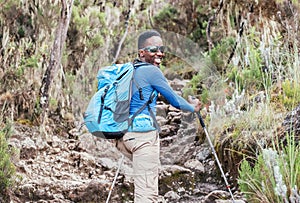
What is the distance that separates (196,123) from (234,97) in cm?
133

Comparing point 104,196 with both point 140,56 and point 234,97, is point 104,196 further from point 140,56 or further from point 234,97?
point 140,56

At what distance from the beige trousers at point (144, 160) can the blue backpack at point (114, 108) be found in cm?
9

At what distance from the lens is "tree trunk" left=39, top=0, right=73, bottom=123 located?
801 cm

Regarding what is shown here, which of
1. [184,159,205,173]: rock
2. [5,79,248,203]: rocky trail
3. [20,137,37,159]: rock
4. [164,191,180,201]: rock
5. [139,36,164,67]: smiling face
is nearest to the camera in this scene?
[139,36,164,67]: smiling face

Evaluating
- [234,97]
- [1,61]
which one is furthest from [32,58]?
[234,97]

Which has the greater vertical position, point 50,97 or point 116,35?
point 116,35

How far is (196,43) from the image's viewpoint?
11180 millimetres

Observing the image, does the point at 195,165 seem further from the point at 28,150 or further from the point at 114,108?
the point at 114,108

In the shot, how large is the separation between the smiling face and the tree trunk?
4.38 m

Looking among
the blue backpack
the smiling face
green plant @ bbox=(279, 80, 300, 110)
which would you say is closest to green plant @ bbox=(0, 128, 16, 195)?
the blue backpack

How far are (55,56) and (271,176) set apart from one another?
4729 mm

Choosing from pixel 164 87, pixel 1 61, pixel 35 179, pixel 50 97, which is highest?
pixel 164 87

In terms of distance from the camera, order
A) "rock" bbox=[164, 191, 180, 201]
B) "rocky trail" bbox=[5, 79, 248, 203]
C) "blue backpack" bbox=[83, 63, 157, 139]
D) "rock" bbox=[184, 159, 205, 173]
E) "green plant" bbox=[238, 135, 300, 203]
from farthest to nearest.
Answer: "rock" bbox=[184, 159, 205, 173] < "rocky trail" bbox=[5, 79, 248, 203] < "rock" bbox=[164, 191, 180, 201] < "green plant" bbox=[238, 135, 300, 203] < "blue backpack" bbox=[83, 63, 157, 139]

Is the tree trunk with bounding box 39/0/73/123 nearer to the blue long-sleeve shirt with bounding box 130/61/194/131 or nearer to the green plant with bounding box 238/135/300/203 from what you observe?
the green plant with bounding box 238/135/300/203
